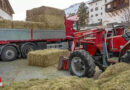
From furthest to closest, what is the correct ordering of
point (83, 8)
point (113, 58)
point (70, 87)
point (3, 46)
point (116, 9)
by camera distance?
point (83, 8) → point (116, 9) → point (3, 46) → point (113, 58) → point (70, 87)

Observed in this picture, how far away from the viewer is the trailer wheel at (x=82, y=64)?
5.23m

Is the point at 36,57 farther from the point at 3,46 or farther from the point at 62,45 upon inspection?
the point at 62,45

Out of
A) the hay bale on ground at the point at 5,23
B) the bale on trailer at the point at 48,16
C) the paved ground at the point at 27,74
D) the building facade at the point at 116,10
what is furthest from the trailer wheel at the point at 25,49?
the building facade at the point at 116,10

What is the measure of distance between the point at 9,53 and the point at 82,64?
644cm

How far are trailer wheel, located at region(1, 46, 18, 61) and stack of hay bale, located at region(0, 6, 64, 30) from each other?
4.96ft

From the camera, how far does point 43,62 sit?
7.95 metres

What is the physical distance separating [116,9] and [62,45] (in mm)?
35737

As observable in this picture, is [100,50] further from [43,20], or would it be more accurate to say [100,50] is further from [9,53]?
[43,20]

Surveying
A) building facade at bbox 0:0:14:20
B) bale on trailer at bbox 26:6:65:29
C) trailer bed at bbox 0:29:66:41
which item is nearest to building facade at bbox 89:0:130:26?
building facade at bbox 0:0:14:20

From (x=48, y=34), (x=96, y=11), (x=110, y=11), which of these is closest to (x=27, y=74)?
(x=48, y=34)

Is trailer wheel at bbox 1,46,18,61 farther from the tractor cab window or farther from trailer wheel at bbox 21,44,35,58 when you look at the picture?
the tractor cab window

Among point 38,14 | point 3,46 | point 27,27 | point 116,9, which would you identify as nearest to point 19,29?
point 27,27

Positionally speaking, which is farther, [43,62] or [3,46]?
[3,46]

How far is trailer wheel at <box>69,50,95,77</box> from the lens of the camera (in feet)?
17.1
